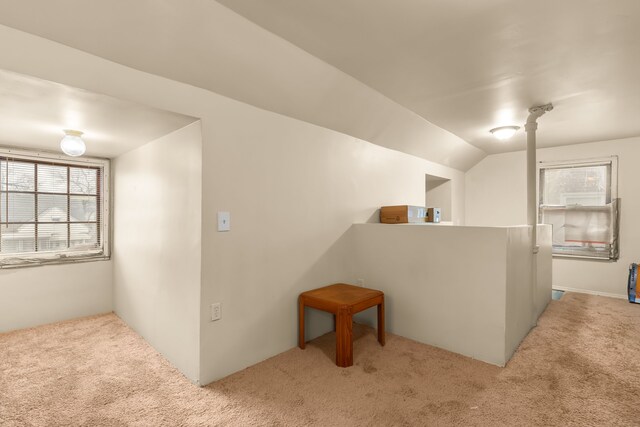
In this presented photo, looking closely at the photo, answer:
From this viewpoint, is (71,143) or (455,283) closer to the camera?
(71,143)

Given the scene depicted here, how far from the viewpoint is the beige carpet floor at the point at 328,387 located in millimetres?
1774

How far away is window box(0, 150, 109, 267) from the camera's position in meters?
3.01

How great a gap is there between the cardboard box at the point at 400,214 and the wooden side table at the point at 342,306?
38.7 inches

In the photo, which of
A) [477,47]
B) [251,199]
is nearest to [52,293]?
[251,199]

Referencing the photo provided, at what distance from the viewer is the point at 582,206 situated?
4.63 meters

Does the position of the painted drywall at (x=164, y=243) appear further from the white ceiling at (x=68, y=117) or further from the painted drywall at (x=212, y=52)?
the painted drywall at (x=212, y=52)

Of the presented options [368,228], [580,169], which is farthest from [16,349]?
[580,169]

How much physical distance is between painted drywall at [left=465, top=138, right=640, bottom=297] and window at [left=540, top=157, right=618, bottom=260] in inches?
3.7

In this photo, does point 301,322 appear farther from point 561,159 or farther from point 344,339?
point 561,159

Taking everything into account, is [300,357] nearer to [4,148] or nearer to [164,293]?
[164,293]

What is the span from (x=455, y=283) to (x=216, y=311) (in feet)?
6.23

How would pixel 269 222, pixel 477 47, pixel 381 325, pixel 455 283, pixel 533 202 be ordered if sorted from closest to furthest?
pixel 477 47
pixel 269 222
pixel 455 283
pixel 381 325
pixel 533 202

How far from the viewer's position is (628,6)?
1604 millimetres

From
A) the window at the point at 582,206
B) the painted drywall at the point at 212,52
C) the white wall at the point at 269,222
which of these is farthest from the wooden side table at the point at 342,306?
the window at the point at 582,206
